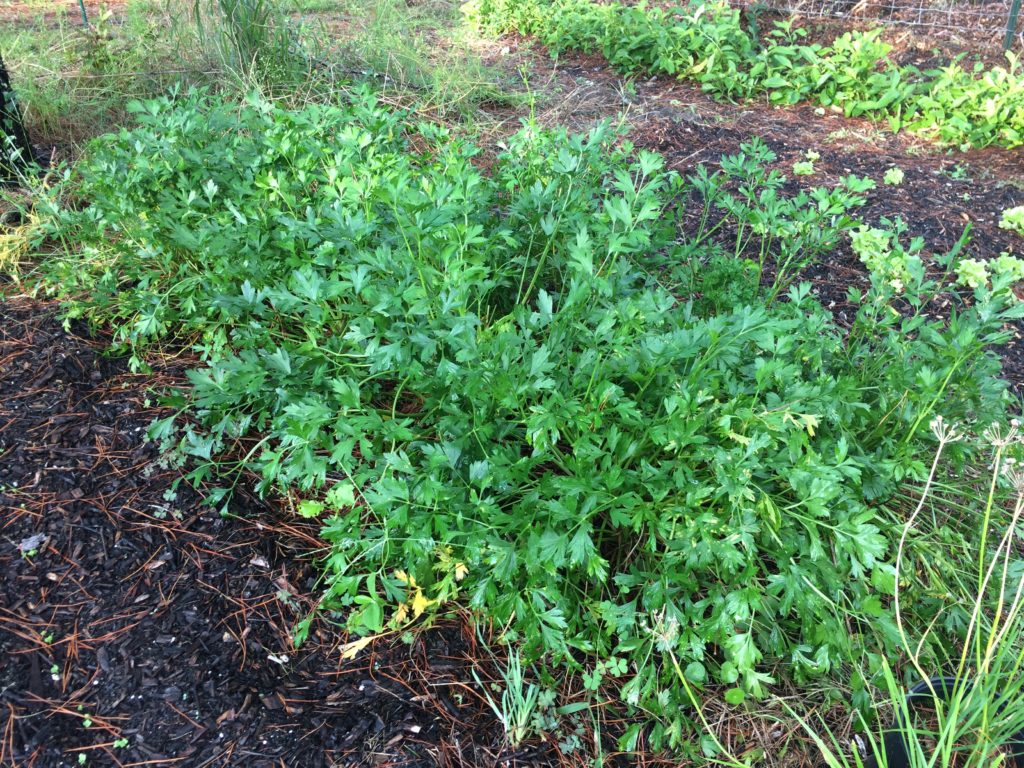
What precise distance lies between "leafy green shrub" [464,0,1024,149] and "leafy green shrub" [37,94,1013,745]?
331cm

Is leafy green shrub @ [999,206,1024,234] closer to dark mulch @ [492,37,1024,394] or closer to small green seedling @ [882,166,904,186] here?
dark mulch @ [492,37,1024,394]

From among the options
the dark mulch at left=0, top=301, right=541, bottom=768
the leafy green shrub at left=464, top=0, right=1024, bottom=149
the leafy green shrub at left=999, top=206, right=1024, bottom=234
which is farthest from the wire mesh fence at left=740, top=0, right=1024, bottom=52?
the dark mulch at left=0, top=301, right=541, bottom=768

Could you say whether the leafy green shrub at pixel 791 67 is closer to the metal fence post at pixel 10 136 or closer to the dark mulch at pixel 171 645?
the metal fence post at pixel 10 136

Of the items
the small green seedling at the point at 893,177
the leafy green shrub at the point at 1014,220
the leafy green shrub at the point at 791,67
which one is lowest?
the leafy green shrub at the point at 1014,220

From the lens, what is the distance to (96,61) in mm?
4820

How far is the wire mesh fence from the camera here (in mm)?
6387

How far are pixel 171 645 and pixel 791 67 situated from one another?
5.90 metres

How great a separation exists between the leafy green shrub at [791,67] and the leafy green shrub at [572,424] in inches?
130

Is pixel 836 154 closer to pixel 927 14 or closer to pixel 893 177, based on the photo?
pixel 893 177

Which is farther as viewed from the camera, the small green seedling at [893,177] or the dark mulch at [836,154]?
the small green seedling at [893,177]

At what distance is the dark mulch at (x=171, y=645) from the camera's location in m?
1.84

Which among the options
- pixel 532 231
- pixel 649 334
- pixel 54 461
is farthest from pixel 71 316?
pixel 649 334

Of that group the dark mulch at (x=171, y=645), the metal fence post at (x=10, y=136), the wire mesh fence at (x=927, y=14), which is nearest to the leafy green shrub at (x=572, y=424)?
the dark mulch at (x=171, y=645)

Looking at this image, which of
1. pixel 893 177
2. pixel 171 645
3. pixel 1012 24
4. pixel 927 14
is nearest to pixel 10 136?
pixel 171 645
